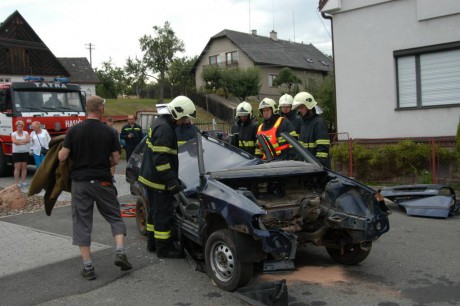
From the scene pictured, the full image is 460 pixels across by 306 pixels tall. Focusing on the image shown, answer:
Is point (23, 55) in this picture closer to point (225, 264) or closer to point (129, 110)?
point (129, 110)

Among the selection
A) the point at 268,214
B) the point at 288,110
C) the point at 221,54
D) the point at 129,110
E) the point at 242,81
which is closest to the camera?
the point at 268,214

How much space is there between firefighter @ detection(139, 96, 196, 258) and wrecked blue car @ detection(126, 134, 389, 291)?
155 millimetres

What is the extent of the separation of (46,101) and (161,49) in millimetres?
38473

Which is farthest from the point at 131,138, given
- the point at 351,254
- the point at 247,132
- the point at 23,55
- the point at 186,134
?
the point at 23,55

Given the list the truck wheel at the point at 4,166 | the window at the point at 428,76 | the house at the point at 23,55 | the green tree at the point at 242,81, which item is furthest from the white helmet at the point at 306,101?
the house at the point at 23,55

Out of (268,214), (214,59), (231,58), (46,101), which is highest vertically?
(214,59)

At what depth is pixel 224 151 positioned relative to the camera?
18.9 feet

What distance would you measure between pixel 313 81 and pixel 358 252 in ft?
78.2

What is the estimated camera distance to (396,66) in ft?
36.9

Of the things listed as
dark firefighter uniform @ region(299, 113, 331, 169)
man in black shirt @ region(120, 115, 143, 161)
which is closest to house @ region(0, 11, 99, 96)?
man in black shirt @ region(120, 115, 143, 161)

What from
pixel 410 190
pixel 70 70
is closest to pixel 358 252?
pixel 410 190

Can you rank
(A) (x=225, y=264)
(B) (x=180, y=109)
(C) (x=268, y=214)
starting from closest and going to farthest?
(A) (x=225, y=264), (C) (x=268, y=214), (B) (x=180, y=109)

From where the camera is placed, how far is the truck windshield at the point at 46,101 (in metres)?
12.3

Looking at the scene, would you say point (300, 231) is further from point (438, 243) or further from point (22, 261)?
point (22, 261)
